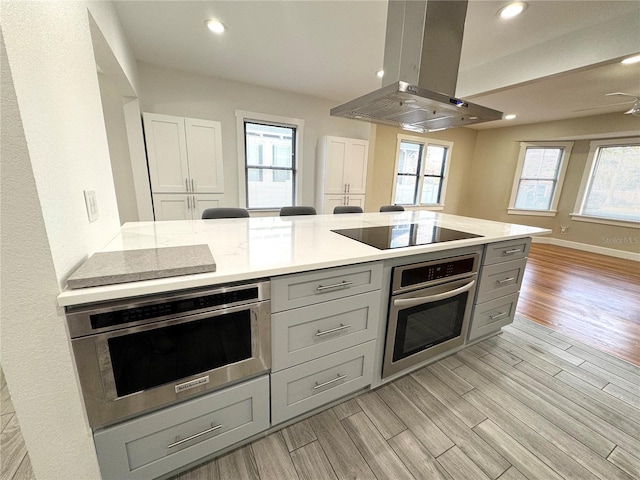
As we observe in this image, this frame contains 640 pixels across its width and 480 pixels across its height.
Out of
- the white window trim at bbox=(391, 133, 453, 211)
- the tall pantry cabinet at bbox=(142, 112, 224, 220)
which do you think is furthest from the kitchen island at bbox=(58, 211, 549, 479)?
the white window trim at bbox=(391, 133, 453, 211)

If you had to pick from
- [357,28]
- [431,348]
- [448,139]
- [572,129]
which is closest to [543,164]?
[572,129]

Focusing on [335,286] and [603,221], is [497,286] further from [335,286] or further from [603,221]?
[603,221]

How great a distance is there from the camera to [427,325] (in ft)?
5.64

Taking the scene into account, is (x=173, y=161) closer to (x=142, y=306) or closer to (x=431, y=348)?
(x=142, y=306)

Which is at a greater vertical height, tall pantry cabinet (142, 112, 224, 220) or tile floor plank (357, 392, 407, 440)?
tall pantry cabinet (142, 112, 224, 220)

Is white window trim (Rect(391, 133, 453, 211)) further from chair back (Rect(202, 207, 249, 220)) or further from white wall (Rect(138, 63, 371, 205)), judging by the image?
chair back (Rect(202, 207, 249, 220))

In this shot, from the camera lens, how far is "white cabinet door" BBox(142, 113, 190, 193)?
3.09 meters

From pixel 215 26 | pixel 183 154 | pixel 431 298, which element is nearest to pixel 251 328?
pixel 431 298

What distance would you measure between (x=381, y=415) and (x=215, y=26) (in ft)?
11.2

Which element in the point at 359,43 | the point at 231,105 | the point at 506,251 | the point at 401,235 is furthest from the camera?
the point at 231,105

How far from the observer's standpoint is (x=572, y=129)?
17.1 ft

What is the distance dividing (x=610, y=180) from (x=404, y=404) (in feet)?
22.0

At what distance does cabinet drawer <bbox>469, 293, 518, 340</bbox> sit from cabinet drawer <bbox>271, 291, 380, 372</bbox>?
1.06 metres

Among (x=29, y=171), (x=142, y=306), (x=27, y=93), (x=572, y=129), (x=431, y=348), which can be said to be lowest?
(x=431, y=348)
